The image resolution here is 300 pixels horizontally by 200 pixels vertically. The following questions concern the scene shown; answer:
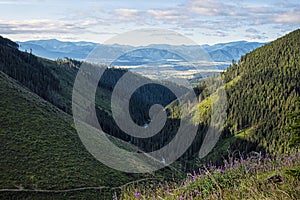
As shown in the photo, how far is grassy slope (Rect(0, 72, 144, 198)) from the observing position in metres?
28.0

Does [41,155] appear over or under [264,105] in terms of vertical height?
over

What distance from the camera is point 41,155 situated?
33.7m

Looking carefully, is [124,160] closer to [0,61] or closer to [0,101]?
[0,101]

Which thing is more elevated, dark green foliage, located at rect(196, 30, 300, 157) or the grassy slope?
the grassy slope

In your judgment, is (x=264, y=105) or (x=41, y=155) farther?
(x=264, y=105)

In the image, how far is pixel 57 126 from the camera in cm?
4584

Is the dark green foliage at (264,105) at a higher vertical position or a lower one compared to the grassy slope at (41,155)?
lower

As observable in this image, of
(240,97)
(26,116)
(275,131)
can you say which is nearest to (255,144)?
(275,131)

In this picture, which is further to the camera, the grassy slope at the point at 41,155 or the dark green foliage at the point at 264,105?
the dark green foliage at the point at 264,105

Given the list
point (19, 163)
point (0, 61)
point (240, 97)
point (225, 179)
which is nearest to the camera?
point (225, 179)

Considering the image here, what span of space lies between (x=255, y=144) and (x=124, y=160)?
117202 mm

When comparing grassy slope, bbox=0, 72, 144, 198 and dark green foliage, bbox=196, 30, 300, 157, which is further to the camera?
dark green foliage, bbox=196, 30, 300, 157

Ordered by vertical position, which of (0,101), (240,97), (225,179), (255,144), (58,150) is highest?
(225,179)

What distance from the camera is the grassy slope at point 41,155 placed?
28028mm
